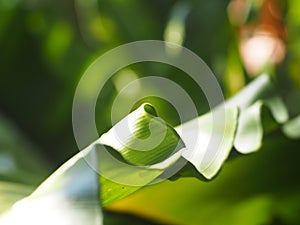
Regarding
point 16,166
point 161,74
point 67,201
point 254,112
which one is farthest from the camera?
point 161,74

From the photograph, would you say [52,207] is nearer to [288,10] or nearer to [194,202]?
[194,202]

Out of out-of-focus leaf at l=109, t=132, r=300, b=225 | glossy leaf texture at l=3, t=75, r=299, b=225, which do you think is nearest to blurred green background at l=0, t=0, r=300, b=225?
out-of-focus leaf at l=109, t=132, r=300, b=225

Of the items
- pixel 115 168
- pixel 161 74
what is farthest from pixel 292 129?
pixel 161 74

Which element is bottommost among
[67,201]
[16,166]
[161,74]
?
[67,201]

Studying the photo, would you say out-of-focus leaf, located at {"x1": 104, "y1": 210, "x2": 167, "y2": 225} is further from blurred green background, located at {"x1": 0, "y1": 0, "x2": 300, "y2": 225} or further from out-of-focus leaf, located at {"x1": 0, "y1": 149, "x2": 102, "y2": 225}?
out-of-focus leaf, located at {"x1": 0, "y1": 149, "x2": 102, "y2": 225}

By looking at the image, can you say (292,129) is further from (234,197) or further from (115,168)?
(115,168)

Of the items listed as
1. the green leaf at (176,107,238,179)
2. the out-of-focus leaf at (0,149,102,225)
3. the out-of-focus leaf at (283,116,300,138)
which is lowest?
the out-of-focus leaf at (0,149,102,225)

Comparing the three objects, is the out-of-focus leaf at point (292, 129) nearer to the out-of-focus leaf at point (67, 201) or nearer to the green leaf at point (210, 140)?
the green leaf at point (210, 140)

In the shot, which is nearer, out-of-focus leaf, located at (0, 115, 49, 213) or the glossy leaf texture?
the glossy leaf texture

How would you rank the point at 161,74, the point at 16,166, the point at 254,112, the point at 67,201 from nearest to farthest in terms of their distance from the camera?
the point at 67,201 < the point at 254,112 < the point at 16,166 < the point at 161,74
